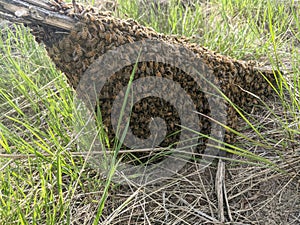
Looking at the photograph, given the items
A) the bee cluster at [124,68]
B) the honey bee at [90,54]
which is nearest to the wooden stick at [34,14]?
the bee cluster at [124,68]

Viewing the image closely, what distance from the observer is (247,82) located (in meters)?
2.14

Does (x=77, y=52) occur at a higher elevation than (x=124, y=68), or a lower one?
higher

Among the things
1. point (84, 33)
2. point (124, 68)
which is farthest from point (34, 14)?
point (124, 68)

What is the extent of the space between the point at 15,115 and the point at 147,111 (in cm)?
98

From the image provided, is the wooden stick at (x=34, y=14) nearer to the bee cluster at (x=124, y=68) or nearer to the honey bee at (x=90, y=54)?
the bee cluster at (x=124, y=68)

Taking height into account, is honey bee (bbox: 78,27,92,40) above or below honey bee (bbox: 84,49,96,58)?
above

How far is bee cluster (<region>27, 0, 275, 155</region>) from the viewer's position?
163cm

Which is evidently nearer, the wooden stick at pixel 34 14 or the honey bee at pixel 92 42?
the wooden stick at pixel 34 14

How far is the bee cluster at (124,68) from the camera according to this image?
163 centimetres

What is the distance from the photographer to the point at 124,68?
173cm

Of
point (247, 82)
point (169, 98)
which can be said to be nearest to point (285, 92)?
point (247, 82)

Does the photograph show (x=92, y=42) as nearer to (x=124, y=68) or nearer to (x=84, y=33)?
(x=84, y=33)

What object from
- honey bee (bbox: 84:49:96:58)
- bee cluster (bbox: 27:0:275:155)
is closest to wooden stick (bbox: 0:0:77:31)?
bee cluster (bbox: 27:0:275:155)

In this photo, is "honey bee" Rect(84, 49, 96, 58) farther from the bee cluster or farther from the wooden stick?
the wooden stick
